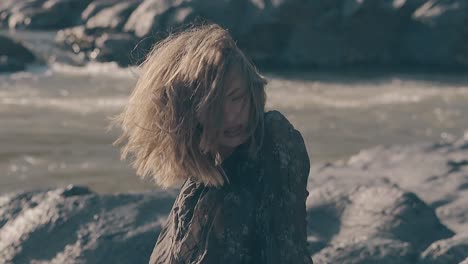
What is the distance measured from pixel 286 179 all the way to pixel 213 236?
0.72 ft

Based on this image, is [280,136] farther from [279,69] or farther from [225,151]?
[279,69]

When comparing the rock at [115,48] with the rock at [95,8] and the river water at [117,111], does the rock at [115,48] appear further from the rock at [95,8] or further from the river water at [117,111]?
the rock at [95,8]

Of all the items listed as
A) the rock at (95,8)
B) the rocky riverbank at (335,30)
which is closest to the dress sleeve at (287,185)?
the rocky riverbank at (335,30)

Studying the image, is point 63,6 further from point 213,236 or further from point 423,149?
point 213,236

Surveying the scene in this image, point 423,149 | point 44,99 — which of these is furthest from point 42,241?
point 44,99

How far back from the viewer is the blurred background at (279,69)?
1093cm

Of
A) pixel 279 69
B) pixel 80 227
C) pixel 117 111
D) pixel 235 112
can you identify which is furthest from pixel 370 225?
pixel 279 69

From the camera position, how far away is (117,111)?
12.4m

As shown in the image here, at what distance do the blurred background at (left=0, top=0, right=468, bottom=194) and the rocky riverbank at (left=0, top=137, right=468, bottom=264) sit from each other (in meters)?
4.40

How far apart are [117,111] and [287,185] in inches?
410

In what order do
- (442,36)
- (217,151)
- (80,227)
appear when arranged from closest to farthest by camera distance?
(217,151) → (80,227) → (442,36)

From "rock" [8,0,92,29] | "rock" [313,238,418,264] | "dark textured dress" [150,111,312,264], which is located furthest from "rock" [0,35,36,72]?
"dark textured dress" [150,111,312,264]

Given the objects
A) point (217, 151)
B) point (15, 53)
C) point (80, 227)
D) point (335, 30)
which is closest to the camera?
point (217, 151)

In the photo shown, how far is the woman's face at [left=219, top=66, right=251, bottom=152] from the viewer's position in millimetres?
1987
